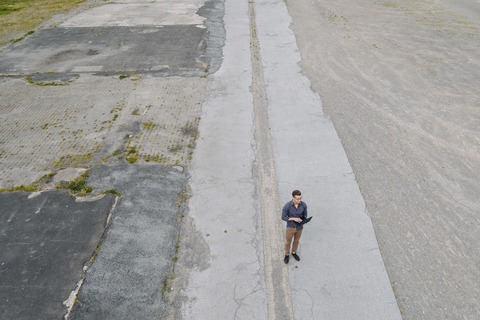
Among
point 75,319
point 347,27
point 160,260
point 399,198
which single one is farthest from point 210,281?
point 347,27

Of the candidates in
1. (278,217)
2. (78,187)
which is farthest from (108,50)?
(278,217)

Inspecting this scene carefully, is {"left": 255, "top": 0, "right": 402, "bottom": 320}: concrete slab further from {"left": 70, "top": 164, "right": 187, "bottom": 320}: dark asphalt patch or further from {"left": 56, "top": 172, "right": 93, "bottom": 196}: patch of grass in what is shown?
{"left": 56, "top": 172, "right": 93, "bottom": 196}: patch of grass

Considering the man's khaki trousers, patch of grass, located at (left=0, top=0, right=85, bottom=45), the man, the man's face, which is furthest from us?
patch of grass, located at (left=0, top=0, right=85, bottom=45)

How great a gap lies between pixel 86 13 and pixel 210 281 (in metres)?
22.3

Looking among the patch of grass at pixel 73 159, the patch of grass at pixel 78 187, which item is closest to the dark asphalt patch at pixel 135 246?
the patch of grass at pixel 78 187

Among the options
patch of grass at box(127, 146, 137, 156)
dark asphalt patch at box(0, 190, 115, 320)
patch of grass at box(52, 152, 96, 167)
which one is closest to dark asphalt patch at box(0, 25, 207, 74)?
patch of grass at box(127, 146, 137, 156)

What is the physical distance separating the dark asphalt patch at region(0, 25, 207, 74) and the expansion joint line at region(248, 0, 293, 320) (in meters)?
5.40

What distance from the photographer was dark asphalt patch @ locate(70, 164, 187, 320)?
214 inches

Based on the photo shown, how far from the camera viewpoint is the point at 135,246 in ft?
21.0

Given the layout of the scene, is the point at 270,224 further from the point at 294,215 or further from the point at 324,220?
the point at 294,215

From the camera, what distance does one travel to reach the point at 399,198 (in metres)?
7.29

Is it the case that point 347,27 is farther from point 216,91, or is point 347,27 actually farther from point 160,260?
point 160,260

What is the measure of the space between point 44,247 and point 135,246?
6.77 ft

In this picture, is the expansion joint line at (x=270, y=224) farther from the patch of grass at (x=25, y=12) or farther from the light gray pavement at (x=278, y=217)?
the patch of grass at (x=25, y=12)
